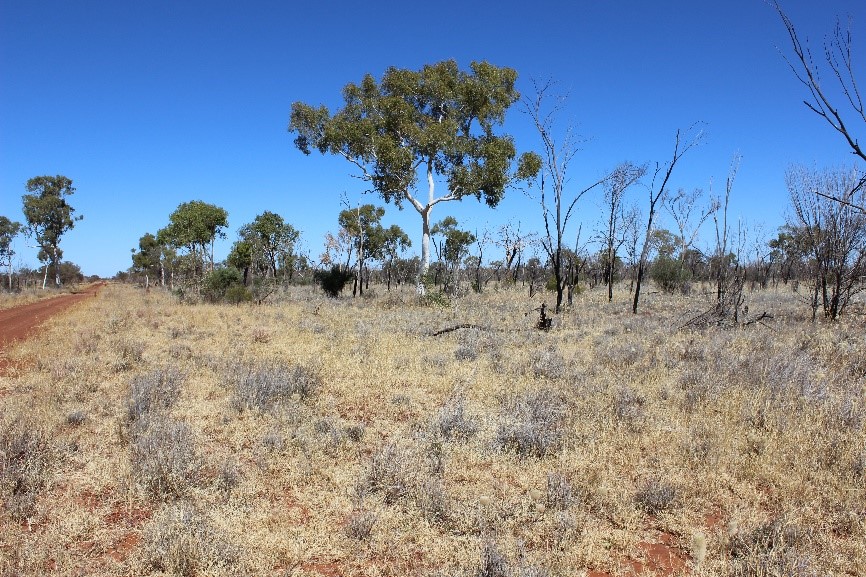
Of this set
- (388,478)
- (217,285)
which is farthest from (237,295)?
(388,478)

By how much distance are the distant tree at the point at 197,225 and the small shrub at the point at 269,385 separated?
30.1 m

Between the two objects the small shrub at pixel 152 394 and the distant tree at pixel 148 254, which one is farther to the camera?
the distant tree at pixel 148 254

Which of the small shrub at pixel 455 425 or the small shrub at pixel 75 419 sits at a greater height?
the small shrub at pixel 455 425

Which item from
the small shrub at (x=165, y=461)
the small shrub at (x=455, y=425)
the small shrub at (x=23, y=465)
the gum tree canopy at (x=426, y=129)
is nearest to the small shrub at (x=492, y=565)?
the small shrub at (x=455, y=425)

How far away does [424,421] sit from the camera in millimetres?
7039

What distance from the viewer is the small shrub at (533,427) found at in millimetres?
6004

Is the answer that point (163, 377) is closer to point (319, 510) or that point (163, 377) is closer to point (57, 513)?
point (57, 513)

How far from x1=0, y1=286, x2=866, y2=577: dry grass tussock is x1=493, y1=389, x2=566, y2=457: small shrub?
0.03 m

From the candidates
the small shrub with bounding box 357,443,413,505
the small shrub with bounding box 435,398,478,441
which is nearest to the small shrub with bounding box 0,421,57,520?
the small shrub with bounding box 357,443,413,505

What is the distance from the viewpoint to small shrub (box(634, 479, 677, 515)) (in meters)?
4.67

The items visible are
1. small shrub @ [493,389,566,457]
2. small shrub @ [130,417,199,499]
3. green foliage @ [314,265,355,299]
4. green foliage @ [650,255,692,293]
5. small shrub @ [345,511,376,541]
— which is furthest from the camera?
green foliage @ [650,255,692,293]

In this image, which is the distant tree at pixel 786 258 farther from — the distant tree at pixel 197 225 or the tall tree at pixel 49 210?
the tall tree at pixel 49 210

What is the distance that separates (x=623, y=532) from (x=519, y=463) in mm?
1563

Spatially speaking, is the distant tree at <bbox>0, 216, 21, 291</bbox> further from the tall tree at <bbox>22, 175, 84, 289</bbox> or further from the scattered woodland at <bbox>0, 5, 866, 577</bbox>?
the scattered woodland at <bbox>0, 5, 866, 577</bbox>
